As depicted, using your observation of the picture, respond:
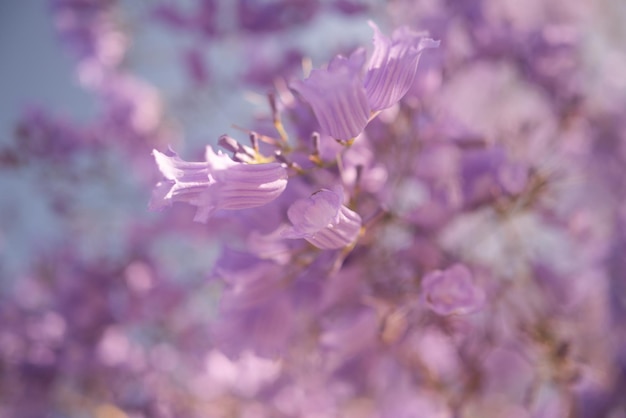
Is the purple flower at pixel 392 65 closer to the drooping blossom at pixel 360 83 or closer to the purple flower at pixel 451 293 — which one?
the drooping blossom at pixel 360 83

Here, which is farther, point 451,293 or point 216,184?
point 451,293

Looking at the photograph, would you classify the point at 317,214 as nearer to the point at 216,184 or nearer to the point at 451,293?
the point at 216,184

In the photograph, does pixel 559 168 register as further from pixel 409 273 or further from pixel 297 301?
pixel 297 301

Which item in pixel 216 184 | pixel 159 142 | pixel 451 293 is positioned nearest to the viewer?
pixel 216 184

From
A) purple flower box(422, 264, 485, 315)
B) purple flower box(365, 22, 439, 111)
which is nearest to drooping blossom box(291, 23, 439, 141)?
purple flower box(365, 22, 439, 111)

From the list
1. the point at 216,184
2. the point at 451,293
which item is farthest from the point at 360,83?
the point at 451,293

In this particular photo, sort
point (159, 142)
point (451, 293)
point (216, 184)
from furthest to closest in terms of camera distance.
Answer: point (159, 142)
point (451, 293)
point (216, 184)
